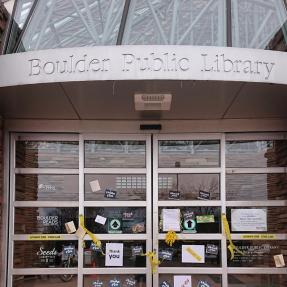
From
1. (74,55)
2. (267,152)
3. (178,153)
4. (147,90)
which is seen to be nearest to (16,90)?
(74,55)

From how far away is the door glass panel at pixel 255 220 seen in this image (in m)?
8.22

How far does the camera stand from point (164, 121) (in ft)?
27.2

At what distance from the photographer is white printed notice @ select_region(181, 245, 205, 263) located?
816 centimetres

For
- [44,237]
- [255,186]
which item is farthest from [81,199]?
[255,186]

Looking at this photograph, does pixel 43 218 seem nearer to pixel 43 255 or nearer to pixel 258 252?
pixel 43 255

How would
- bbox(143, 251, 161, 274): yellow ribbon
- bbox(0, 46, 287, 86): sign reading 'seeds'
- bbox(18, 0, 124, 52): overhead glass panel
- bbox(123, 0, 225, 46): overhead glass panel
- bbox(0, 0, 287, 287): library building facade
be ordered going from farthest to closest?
bbox(143, 251, 161, 274): yellow ribbon < bbox(0, 0, 287, 287): library building facade < bbox(18, 0, 124, 52): overhead glass panel < bbox(123, 0, 225, 46): overhead glass panel < bbox(0, 46, 287, 86): sign reading 'seeds'

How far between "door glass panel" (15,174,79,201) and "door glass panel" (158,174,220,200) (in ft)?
4.19

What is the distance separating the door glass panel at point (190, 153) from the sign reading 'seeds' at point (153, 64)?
2239 millimetres

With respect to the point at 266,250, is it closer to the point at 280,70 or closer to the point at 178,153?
the point at 178,153

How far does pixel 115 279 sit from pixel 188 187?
1.69m

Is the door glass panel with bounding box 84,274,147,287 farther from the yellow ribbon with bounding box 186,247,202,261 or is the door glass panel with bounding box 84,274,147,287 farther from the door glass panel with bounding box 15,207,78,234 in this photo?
the door glass panel with bounding box 15,207,78,234

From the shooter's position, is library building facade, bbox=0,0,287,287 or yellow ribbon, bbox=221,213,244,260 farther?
yellow ribbon, bbox=221,213,244,260

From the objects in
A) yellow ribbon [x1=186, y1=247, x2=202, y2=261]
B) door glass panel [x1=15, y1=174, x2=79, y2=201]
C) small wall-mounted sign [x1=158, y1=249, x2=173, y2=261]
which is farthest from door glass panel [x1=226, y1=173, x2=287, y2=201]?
door glass panel [x1=15, y1=174, x2=79, y2=201]

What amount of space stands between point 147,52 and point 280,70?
4.93 feet
